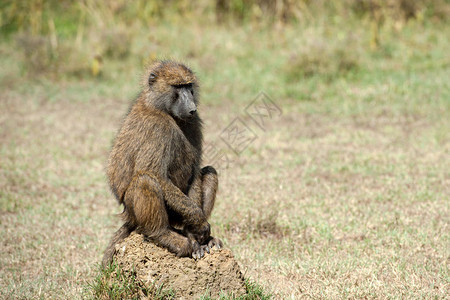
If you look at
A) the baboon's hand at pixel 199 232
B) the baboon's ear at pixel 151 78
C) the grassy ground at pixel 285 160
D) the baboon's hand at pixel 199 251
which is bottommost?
the grassy ground at pixel 285 160

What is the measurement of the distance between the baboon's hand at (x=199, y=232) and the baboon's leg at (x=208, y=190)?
18 cm

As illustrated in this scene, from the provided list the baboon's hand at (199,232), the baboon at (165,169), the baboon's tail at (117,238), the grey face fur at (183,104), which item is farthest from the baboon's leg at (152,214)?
the grey face fur at (183,104)

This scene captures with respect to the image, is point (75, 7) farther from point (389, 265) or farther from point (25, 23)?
point (389, 265)

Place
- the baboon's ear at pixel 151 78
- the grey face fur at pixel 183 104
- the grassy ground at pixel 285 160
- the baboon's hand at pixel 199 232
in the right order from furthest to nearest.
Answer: the grassy ground at pixel 285 160, the baboon's ear at pixel 151 78, the grey face fur at pixel 183 104, the baboon's hand at pixel 199 232

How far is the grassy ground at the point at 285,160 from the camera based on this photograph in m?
5.05

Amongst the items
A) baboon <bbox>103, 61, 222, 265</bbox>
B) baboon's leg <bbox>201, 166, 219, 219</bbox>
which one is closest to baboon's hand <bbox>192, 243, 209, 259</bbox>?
baboon <bbox>103, 61, 222, 265</bbox>

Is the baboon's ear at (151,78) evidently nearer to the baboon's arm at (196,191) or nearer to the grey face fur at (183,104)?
the grey face fur at (183,104)

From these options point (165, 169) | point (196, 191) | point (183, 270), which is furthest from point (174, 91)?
point (183, 270)

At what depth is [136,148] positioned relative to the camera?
4.23 meters

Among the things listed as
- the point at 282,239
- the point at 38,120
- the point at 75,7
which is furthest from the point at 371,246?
the point at 75,7

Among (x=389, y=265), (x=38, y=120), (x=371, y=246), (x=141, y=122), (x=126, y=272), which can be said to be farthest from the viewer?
(x=38, y=120)

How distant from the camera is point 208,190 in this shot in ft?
14.8

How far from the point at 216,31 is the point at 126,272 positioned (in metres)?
10.6

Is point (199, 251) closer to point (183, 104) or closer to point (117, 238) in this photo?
point (117, 238)
